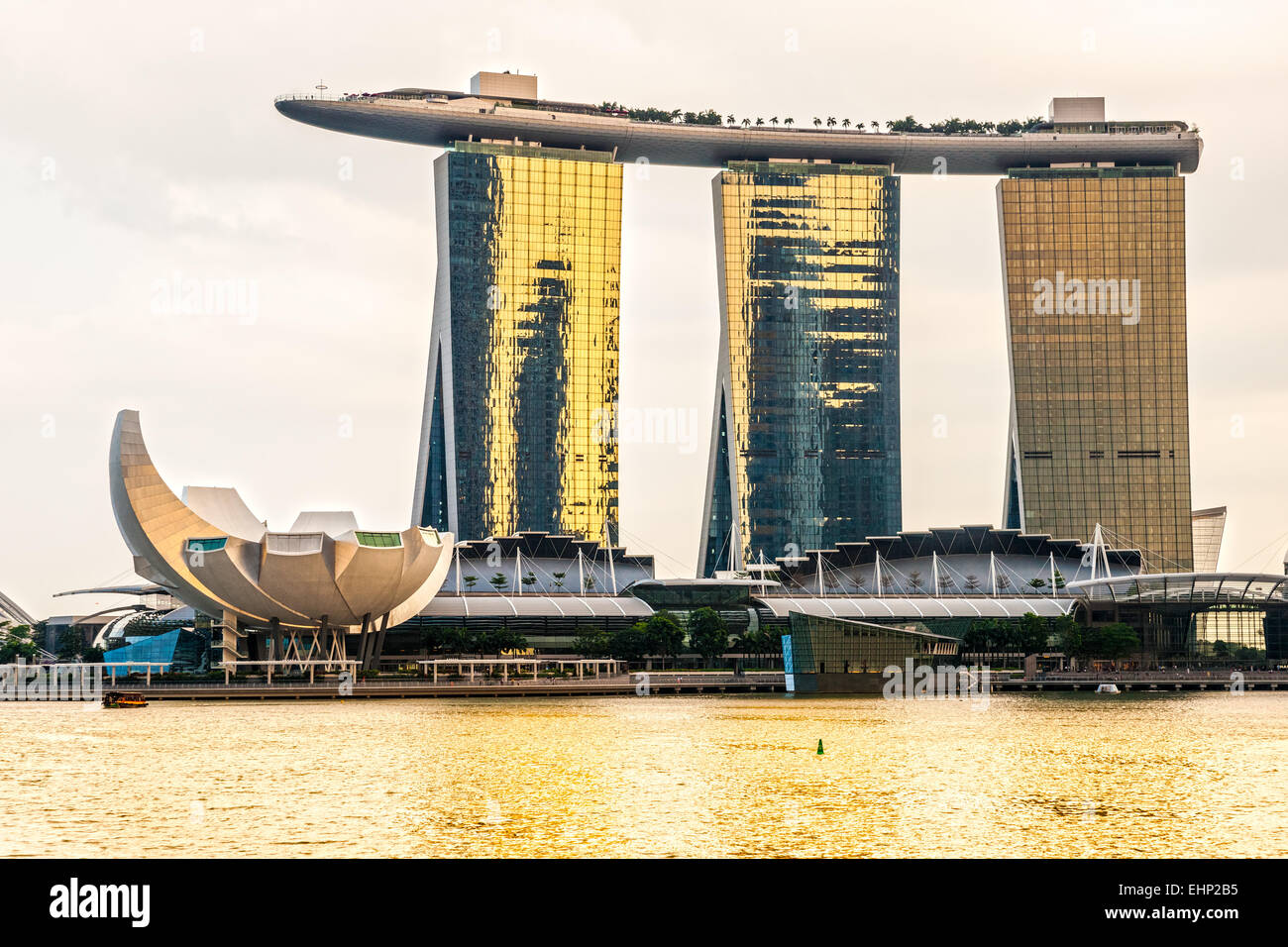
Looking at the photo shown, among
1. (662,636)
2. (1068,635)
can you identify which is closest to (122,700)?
(662,636)

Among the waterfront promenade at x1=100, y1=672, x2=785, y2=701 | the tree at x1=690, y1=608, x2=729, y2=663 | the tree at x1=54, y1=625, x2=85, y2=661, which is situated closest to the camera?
the waterfront promenade at x1=100, y1=672, x2=785, y2=701

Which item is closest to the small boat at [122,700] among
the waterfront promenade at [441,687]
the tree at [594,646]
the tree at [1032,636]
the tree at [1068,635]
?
the waterfront promenade at [441,687]

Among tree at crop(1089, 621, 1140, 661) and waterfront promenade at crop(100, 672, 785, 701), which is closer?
waterfront promenade at crop(100, 672, 785, 701)

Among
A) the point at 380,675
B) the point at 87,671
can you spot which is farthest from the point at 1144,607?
the point at 87,671

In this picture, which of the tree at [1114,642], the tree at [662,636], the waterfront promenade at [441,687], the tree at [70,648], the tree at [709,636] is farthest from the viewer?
the tree at [70,648]

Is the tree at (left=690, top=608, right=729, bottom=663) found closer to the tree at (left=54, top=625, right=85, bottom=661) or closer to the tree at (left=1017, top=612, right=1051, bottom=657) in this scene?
A: the tree at (left=1017, top=612, right=1051, bottom=657)

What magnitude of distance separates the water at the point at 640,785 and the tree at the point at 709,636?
60.8m

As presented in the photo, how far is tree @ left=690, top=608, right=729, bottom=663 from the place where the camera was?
151625mm

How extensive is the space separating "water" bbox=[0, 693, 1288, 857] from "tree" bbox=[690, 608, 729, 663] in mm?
60809

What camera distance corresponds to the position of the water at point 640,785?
131 ft

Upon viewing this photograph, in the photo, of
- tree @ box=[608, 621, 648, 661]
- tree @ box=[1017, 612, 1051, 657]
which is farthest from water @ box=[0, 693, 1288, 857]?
tree @ box=[1017, 612, 1051, 657]

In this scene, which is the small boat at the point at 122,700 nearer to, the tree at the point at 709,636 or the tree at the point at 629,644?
the tree at the point at 629,644
